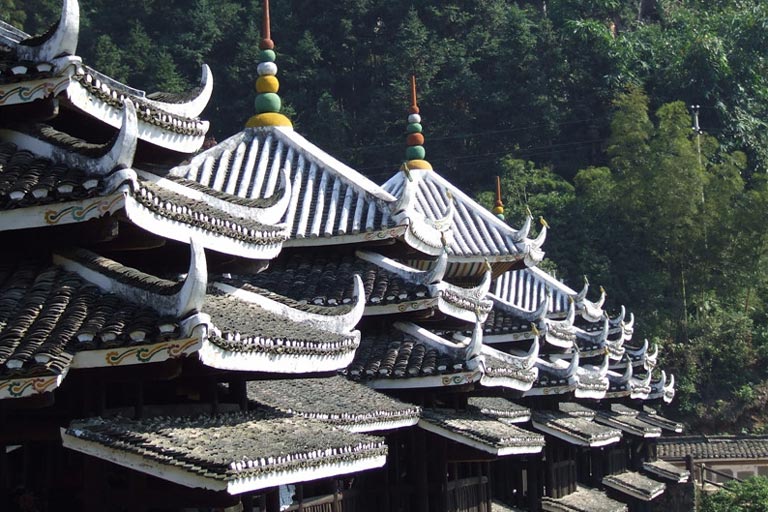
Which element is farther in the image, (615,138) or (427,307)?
(615,138)

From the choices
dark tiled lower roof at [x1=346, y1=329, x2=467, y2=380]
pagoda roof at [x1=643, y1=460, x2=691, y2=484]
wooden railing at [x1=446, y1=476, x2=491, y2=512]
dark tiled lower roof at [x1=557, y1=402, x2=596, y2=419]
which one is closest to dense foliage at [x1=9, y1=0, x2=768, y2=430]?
pagoda roof at [x1=643, y1=460, x2=691, y2=484]

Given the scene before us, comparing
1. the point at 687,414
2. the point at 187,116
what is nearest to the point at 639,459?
the point at 687,414

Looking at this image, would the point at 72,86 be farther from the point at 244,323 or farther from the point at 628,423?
the point at 628,423

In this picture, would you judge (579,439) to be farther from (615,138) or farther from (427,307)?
(615,138)

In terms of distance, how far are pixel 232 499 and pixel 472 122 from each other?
70.3m

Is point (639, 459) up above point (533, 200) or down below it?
below

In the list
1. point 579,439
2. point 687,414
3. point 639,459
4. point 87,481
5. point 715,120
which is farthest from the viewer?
point 715,120

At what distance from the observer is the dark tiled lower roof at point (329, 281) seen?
20.8 meters

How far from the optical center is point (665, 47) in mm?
81312

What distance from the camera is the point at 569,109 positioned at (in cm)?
8225

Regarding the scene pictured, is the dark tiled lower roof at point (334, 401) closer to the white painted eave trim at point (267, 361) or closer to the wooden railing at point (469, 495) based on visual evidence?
the white painted eave trim at point (267, 361)

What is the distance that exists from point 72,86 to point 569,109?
7146 centimetres

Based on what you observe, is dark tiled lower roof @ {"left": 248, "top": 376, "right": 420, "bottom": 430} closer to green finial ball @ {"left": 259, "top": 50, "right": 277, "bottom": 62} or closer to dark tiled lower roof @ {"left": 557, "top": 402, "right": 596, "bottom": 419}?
green finial ball @ {"left": 259, "top": 50, "right": 277, "bottom": 62}

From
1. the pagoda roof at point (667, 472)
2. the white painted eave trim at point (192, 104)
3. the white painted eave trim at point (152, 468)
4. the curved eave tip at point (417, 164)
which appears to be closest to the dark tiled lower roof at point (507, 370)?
the curved eave tip at point (417, 164)
